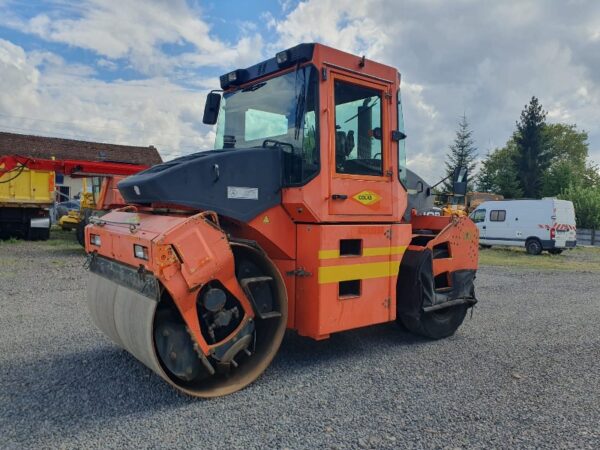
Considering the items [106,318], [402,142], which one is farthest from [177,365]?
A: [402,142]

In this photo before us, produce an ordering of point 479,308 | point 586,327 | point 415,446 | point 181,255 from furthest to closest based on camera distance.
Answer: point 479,308, point 586,327, point 181,255, point 415,446

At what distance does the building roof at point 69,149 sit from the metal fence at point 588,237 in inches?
1033

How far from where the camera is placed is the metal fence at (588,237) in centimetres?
2692

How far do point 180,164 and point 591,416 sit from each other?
3681 millimetres

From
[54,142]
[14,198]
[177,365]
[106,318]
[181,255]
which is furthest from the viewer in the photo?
[54,142]

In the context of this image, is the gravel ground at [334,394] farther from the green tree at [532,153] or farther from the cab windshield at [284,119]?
Result: the green tree at [532,153]

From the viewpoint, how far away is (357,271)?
4.80 meters

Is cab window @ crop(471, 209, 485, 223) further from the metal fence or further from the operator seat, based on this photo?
the operator seat

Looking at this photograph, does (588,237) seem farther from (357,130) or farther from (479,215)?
(357,130)

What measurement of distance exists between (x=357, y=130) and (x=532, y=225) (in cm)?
1676

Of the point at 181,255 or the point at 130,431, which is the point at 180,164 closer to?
the point at 181,255

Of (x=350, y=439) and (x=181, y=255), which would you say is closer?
(x=350, y=439)

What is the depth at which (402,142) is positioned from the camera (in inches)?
207

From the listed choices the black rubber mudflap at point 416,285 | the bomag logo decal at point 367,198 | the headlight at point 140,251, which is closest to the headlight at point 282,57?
the bomag logo decal at point 367,198
